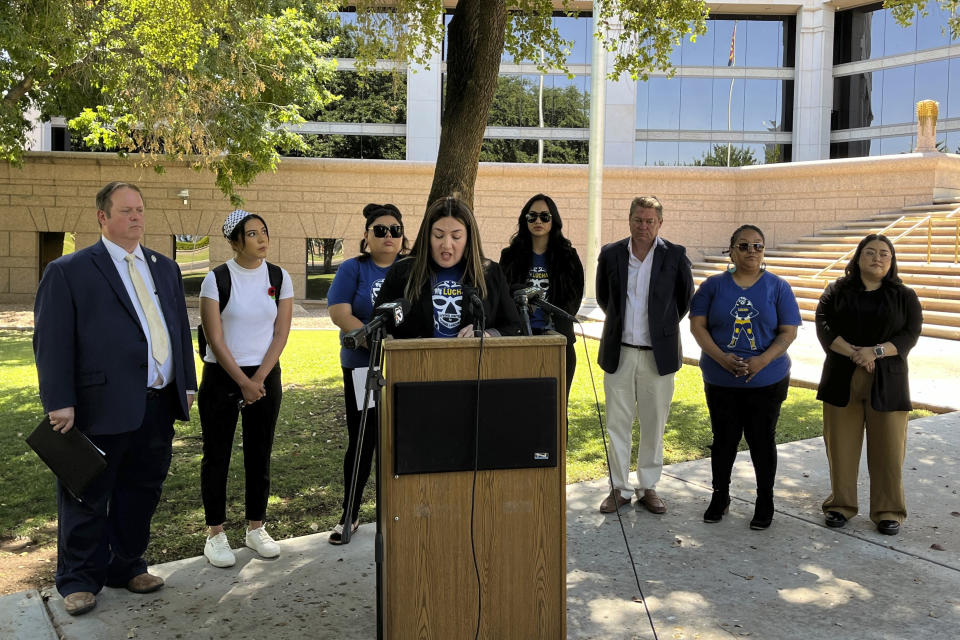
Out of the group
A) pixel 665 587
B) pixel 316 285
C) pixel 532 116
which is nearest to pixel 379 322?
pixel 665 587

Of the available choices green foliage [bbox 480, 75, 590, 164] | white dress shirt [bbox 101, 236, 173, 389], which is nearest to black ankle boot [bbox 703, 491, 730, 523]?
white dress shirt [bbox 101, 236, 173, 389]

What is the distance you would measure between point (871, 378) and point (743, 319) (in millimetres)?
906

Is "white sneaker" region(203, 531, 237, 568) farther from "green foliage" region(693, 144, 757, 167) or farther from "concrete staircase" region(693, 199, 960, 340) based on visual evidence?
"green foliage" region(693, 144, 757, 167)

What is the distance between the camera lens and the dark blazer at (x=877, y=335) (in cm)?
554

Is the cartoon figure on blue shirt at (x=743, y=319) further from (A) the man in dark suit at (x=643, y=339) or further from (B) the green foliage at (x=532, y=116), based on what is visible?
(B) the green foliage at (x=532, y=116)

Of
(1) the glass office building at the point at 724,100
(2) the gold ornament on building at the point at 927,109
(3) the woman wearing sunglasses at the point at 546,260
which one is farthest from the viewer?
(1) the glass office building at the point at 724,100

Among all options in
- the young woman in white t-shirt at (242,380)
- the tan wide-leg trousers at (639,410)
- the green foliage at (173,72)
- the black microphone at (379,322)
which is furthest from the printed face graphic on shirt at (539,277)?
the green foliage at (173,72)

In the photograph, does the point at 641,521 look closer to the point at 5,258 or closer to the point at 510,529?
the point at 510,529

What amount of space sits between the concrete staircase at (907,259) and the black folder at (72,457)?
49.5 feet

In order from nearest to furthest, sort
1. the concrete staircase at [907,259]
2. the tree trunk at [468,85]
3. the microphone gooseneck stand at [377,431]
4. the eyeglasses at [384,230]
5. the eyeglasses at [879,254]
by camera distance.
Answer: the microphone gooseneck stand at [377,431]
the eyeglasses at [384,230]
the eyeglasses at [879,254]
the tree trunk at [468,85]
the concrete staircase at [907,259]

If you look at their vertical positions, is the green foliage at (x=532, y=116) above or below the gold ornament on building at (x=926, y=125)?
above

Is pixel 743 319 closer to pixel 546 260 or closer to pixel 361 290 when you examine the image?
pixel 546 260

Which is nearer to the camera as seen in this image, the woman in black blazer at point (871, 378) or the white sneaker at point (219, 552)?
the white sneaker at point (219, 552)

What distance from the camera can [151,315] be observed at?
4520 millimetres
